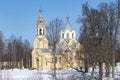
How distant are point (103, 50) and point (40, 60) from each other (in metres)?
60.2

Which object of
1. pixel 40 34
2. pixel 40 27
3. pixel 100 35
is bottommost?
pixel 100 35

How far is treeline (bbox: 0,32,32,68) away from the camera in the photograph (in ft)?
272

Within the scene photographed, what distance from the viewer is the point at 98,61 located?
107 feet

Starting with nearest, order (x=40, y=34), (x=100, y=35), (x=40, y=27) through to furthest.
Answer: (x=100, y=35)
(x=40, y=27)
(x=40, y=34)

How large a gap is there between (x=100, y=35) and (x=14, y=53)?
53.8 metres

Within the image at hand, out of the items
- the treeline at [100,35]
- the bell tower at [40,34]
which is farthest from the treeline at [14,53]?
the treeline at [100,35]

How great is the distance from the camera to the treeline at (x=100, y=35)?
32094mm

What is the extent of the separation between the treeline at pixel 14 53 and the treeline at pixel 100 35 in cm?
3987

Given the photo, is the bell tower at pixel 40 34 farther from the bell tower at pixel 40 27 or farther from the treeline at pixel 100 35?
the treeline at pixel 100 35

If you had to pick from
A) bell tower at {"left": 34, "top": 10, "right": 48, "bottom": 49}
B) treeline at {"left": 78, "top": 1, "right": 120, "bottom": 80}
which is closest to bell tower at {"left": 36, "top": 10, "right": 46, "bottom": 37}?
bell tower at {"left": 34, "top": 10, "right": 48, "bottom": 49}

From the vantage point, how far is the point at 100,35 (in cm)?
3566

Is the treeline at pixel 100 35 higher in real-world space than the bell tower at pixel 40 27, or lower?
lower

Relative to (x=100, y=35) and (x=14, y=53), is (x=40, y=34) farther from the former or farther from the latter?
(x=100, y=35)

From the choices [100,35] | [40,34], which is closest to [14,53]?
[40,34]
